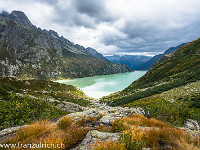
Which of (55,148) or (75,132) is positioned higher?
(55,148)

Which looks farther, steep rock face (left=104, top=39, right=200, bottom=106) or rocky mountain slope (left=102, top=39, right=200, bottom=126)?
steep rock face (left=104, top=39, right=200, bottom=106)

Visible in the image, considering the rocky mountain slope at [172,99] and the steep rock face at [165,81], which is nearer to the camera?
the rocky mountain slope at [172,99]

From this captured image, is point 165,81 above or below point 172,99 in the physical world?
above

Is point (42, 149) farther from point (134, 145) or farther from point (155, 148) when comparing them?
point (155, 148)

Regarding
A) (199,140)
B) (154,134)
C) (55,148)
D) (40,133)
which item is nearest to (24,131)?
(40,133)

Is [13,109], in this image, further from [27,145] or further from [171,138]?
[171,138]

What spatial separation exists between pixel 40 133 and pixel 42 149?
4.27 feet

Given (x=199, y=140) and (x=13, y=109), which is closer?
(x=199, y=140)

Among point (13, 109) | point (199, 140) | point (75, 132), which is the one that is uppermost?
point (13, 109)

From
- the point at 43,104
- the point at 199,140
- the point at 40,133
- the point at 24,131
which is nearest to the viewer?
the point at 199,140

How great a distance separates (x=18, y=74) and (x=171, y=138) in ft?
840

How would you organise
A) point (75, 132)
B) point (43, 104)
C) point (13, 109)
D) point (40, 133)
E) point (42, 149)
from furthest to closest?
point (43, 104) < point (13, 109) < point (75, 132) < point (40, 133) < point (42, 149)

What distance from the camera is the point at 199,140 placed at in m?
3.85

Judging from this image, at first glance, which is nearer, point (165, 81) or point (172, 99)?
point (172, 99)
